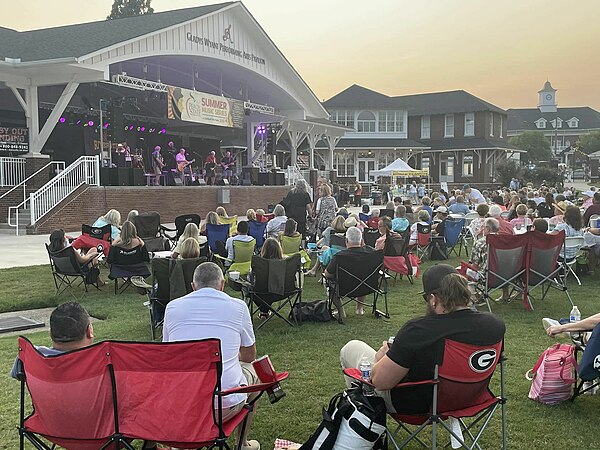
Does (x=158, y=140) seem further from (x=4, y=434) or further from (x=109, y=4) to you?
(x=109, y=4)

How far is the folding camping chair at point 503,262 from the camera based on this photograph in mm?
7133

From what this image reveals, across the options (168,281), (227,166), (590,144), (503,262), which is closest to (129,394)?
(168,281)

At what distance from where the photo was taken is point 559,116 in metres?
95.3

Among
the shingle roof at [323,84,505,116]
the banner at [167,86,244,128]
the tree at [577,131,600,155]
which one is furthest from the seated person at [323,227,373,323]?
the tree at [577,131,600,155]

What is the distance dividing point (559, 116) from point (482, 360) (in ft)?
333

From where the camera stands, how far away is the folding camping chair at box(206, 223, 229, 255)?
399 inches

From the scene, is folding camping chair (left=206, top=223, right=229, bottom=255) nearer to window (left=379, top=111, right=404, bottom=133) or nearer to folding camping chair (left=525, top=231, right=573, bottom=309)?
folding camping chair (left=525, top=231, right=573, bottom=309)

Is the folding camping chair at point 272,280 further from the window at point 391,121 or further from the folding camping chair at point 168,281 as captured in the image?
the window at point 391,121

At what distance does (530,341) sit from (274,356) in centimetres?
246

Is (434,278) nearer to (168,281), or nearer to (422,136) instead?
(168,281)

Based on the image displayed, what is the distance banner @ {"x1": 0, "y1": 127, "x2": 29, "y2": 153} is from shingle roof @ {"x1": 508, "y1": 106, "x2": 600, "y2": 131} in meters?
84.7

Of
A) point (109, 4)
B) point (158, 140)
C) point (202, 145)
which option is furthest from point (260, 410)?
point (109, 4)

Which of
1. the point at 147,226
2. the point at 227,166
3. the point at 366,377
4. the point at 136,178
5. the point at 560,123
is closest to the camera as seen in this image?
the point at 366,377

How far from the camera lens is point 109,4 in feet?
172
